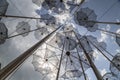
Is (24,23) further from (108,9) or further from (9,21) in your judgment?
(108,9)

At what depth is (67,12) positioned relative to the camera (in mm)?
20516

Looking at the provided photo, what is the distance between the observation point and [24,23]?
21000 millimetres

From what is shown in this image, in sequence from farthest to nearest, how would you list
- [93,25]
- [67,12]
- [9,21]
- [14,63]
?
[9,21] → [67,12] → [93,25] → [14,63]

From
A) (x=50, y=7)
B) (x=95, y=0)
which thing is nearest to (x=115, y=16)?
(x=95, y=0)

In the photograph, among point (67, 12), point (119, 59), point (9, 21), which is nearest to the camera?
point (119, 59)

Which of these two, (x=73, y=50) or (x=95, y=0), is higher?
(x=95, y=0)

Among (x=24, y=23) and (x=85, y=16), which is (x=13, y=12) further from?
(x=85, y=16)

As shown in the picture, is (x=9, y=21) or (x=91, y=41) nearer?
(x=91, y=41)

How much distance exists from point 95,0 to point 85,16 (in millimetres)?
2542

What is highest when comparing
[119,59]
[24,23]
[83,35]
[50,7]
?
[50,7]

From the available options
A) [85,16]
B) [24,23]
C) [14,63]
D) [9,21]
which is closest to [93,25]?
[85,16]

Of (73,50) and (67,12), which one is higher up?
(67,12)

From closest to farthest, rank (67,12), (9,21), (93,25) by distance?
(93,25), (67,12), (9,21)

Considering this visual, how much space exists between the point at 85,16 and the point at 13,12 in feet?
27.9
